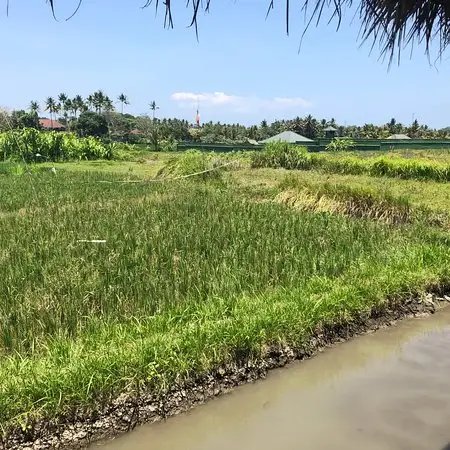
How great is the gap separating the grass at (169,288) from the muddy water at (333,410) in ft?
0.98

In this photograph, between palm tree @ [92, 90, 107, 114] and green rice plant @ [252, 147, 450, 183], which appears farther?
palm tree @ [92, 90, 107, 114]

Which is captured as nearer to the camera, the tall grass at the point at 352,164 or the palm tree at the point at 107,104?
the tall grass at the point at 352,164

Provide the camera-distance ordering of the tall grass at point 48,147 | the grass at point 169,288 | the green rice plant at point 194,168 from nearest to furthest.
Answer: the grass at point 169,288 < the green rice plant at point 194,168 < the tall grass at point 48,147

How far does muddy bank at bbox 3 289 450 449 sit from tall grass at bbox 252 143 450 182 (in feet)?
37.3

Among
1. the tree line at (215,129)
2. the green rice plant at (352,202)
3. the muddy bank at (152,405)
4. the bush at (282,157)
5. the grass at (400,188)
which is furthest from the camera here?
the tree line at (215,129)

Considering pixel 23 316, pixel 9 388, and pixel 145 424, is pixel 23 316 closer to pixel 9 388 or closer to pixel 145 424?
pixel 9 388

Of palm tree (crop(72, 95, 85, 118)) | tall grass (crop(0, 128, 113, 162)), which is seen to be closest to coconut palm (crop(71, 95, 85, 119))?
palm tree (crop(72, 95, 85, 118))

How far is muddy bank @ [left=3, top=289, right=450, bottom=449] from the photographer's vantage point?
2.82 m

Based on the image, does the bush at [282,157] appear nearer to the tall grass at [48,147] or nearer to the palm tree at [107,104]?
the tall grass at [48,147]

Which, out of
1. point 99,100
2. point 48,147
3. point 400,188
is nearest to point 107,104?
point 99,100

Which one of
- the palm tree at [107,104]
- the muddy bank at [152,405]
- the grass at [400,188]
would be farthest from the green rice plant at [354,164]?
the palm tree at [107,104]

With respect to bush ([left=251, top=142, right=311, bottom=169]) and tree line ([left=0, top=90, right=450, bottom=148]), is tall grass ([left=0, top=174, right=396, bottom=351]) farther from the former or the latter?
tree line ([left=0, top=90, right=450, bottom=148])

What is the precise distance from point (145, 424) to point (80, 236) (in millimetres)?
4122

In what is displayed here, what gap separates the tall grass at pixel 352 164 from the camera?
569 inches
